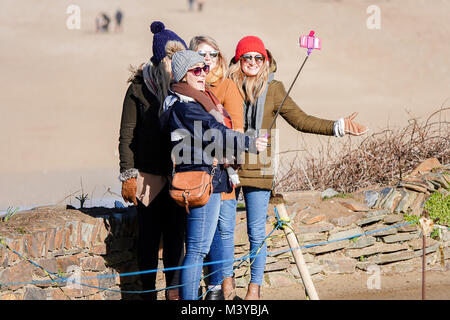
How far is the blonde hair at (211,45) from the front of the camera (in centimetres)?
478

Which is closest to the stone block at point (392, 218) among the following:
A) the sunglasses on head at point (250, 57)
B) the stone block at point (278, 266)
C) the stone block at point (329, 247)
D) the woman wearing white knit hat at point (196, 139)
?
the stone block at point (329, 247)

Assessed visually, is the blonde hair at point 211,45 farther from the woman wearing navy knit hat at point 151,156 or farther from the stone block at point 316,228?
the stone block at point 316,228

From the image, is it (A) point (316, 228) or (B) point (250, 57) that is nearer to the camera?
(B) point (250, 57)

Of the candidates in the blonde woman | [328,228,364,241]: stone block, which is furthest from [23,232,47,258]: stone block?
[328,228,364,241]: stone block

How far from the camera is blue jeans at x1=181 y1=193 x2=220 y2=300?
436 centimetres

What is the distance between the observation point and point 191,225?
4.39 m

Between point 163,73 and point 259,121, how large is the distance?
0.85m

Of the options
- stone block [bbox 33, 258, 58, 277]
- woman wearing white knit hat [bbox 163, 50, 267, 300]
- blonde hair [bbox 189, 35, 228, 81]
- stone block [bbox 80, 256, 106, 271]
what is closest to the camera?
woman wearing white knit hat [bbox 163, 50, 267, 300]

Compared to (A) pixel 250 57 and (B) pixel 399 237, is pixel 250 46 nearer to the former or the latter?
(A) pixel 250 57

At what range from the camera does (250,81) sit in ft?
16.2

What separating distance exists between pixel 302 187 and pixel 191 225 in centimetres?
425

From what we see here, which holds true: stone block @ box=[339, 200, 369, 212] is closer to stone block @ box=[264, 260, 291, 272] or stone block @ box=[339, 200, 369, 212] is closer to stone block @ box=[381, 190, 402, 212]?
stone block @ box=[381, 190, 402, 212]

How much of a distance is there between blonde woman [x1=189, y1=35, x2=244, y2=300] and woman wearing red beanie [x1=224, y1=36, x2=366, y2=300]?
17cm

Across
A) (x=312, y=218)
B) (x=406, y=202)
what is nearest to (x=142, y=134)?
(x=312, y=218)
